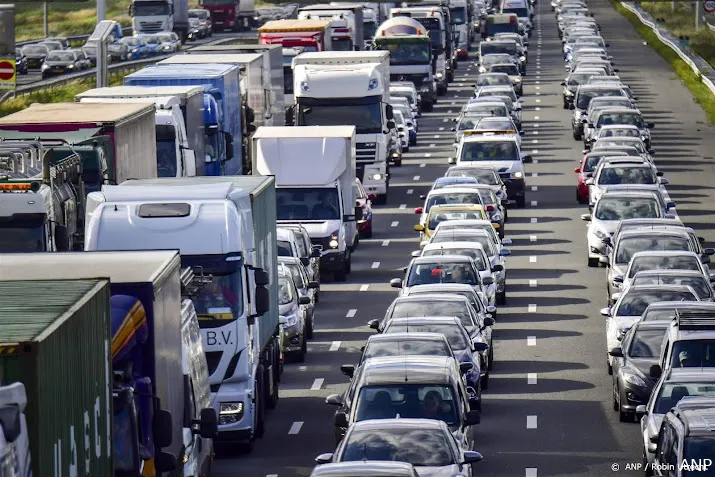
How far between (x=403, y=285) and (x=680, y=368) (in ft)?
33.1

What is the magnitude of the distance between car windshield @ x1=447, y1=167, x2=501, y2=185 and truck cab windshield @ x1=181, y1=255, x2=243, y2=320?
77.4 ft

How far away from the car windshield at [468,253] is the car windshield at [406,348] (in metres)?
9.19

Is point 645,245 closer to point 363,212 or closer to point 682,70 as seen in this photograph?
point 363,212

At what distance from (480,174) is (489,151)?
409 cm

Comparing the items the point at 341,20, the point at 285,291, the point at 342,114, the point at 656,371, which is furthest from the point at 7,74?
the point at 656,371

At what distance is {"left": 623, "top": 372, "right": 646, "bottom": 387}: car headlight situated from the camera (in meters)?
24.7

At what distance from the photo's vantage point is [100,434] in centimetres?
1480

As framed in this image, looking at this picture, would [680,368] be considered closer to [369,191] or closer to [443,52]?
[369,191]

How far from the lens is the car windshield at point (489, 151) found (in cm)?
5022

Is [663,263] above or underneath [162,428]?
underneath

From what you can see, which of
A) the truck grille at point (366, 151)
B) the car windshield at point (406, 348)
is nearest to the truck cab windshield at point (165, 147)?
the truck grille at point (366, 151)

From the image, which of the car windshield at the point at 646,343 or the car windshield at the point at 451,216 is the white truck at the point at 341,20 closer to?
the car windshield at the point at 451,216

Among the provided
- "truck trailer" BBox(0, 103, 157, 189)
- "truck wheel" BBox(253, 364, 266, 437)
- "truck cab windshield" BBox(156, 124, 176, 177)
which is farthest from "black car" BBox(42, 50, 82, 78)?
"truck wheel" BBox(253, 364, 266, 437)

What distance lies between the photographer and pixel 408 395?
2192cm
